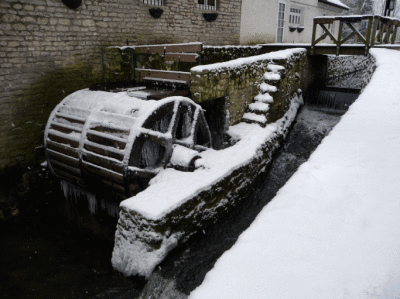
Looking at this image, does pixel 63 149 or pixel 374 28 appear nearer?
pixel 63 149

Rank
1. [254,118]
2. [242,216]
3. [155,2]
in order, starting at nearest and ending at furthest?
[242,216], [254,118], [155,2]

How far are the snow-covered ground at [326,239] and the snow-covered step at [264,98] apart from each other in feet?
13.2

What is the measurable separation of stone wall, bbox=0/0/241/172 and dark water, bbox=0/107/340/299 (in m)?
1.17

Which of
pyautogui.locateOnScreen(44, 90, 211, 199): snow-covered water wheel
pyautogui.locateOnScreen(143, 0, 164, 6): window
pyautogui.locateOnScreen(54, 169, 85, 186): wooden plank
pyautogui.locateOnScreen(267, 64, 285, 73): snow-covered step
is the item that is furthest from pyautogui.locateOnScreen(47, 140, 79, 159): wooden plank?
pyautogui.locateOnScreen(267, 64, 285, 73): snow-covered step

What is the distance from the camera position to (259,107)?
662 cm

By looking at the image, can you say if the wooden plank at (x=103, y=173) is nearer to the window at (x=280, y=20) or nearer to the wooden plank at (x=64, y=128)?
the wooden plank at (x=64, y=128)

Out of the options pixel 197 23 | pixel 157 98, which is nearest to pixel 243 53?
→ pixel 197 23

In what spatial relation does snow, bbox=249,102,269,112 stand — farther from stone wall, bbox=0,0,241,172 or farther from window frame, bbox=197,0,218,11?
window frame, bbox=197,0,218,11

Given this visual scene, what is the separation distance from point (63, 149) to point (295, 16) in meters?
12.9

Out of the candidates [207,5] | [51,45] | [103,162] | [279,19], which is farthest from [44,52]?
[279,19]

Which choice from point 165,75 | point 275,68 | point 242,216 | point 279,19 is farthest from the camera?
point 279,19

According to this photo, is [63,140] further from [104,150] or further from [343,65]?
[343,65]

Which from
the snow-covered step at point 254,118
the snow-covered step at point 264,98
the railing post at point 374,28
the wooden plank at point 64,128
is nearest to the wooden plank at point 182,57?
the snow-covered step at point 254,118

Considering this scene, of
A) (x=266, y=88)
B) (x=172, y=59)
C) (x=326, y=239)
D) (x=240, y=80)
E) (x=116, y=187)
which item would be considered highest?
(x=172, y=59)
